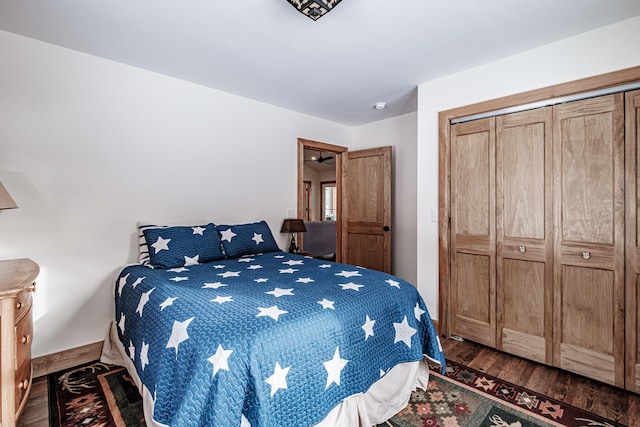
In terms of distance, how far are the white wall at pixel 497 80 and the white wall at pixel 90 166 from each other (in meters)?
2.06

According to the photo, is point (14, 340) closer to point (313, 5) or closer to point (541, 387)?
point (313, 5)

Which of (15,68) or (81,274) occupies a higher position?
(15,68)

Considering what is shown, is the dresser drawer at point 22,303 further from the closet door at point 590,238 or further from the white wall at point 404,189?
the white wall at point 404,189

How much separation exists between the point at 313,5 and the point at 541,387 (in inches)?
111

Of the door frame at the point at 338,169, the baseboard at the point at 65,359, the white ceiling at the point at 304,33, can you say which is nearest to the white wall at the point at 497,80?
the white ceiling at the point at 304,33

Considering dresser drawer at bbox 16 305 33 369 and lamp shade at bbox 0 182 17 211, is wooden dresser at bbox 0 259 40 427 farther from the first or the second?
lamp shade at bbox 0 182 17 211

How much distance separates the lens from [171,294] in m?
1.73

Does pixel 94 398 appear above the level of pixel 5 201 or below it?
below

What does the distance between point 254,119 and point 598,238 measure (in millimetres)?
3275

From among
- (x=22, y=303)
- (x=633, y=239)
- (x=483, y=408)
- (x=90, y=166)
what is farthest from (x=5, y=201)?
(x=633, y=239)

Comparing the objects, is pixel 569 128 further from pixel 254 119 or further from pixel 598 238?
pixel 254 119

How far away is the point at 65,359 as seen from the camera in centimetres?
233

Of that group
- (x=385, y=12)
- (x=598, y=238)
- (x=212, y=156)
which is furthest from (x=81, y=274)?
(x=598, y=238)

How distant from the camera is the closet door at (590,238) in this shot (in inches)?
80.2
